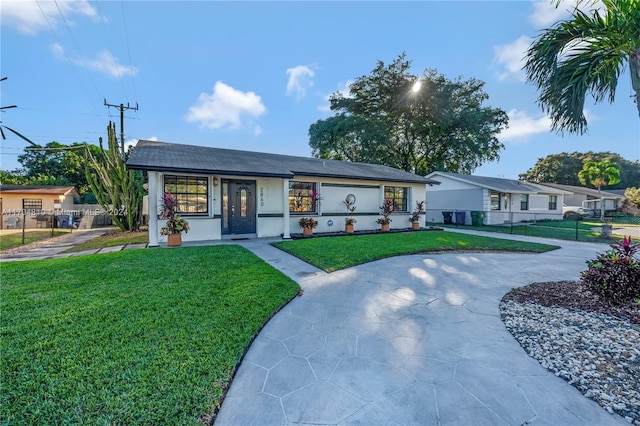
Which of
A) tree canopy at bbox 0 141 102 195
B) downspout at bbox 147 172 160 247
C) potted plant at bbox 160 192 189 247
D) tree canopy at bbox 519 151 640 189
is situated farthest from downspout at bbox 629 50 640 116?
tree canopy at bbox 519 151 640 189

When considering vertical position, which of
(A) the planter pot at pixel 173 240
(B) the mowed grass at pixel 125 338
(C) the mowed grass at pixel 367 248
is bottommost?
(B) the mowed grass at pixel 125 338

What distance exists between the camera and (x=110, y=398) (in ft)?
6.25

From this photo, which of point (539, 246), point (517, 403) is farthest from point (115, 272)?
point (539, 246)

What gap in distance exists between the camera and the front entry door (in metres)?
9.62

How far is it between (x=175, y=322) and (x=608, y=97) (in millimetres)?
7607

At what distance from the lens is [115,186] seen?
38.0 ft

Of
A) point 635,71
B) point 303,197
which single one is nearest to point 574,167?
point 303,197

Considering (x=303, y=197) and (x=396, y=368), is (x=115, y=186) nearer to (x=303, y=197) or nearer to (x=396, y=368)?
(x=303, y=197)

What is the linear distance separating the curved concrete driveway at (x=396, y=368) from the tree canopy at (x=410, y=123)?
65.5ft

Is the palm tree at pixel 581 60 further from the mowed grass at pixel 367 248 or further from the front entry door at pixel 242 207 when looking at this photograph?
the front entry door at pixel 242 207

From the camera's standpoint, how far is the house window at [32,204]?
1652 cm

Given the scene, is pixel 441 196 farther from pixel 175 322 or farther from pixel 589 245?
pixel 175 322

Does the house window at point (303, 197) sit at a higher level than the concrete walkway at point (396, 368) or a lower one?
higher

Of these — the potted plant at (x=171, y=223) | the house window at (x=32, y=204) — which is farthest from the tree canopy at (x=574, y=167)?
the house window at (x=32, y=204)
